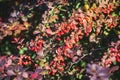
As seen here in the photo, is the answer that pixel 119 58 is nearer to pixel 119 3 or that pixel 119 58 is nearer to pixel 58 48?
pixel 58 48

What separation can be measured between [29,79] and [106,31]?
1.06 m

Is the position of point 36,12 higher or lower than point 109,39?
higher

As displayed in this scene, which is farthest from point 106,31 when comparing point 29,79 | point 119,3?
point 29,79

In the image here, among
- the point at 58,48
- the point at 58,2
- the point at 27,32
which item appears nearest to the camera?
the point at 58,48

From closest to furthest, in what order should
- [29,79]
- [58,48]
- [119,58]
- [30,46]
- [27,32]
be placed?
[29,79]
[119,58]
[58,48]
[30,46]
[27,32]

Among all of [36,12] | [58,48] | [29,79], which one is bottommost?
[29,79]

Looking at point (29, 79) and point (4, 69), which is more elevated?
point (4, 69)

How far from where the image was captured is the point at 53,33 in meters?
2.20

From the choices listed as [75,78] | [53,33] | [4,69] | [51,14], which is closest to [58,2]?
[51,14]

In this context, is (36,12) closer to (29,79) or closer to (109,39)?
(109,39)

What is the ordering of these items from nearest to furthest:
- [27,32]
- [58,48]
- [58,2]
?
[58,48], [58,2], [27,32]

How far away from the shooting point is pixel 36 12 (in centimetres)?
291

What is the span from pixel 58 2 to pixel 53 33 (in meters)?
0.41

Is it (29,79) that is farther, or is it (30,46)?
(30,46)
